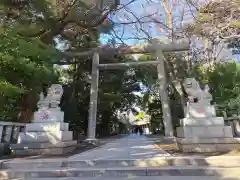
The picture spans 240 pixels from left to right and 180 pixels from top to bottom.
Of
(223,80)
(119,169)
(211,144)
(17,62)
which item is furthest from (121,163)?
(223,80)

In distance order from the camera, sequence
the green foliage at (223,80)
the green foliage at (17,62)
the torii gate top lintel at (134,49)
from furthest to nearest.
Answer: the green foliage at (223,80) → the torii gate top lintel at (134,49) → the green foliage at (17,62)

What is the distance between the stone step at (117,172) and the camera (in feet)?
18.2

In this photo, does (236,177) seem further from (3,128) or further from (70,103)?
(70,103)

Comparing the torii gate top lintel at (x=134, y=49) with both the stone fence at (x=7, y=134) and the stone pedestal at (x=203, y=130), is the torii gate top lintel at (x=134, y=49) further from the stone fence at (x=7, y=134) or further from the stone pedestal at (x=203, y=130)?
the stone pedestal at (x=203, y=130)

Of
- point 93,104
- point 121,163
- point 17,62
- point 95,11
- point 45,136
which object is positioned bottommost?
point 121,163

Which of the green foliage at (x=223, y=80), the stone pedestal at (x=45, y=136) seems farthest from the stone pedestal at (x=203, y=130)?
the green foliage at (x=223, y=80)

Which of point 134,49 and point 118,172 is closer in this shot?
point 118,172

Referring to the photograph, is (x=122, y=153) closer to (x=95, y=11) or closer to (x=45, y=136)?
(x=45, y=136)

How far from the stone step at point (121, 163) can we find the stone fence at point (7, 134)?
211 centimetres

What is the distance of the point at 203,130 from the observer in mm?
7973

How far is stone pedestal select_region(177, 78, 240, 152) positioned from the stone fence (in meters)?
5.48

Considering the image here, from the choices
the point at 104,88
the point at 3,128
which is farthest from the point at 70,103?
the point at 3,128

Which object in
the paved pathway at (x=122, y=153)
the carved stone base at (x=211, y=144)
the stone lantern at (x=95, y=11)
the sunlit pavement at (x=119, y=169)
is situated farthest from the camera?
the stone lantern at (x=95, y=11)

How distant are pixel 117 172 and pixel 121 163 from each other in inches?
24.3
